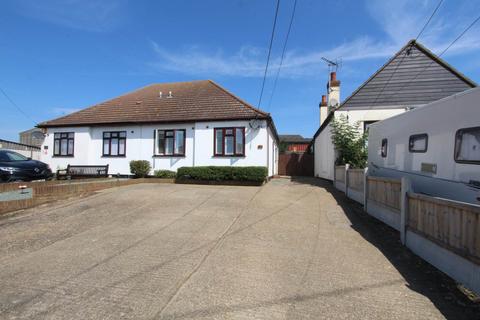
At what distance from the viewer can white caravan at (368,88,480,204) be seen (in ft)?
17.0

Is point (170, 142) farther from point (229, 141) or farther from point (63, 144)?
point (63, 144)

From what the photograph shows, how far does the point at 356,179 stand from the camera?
1058 cm

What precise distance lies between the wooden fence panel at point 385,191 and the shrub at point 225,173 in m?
6.39

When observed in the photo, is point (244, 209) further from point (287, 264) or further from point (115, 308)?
point (115, 308)

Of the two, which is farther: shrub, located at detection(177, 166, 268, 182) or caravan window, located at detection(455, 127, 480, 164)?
shrub, located at detection(177, 166, 268, 182)

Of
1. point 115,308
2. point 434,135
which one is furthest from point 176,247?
point 434,135

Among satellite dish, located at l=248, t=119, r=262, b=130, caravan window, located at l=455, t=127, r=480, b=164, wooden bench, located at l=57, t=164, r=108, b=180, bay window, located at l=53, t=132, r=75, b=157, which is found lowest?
wooden bench, located at l=57, t=164, r=108, b=180

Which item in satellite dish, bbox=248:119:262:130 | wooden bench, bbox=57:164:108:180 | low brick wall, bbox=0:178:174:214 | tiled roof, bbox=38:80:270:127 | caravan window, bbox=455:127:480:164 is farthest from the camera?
wooden bench, bbox=57:164:108:180

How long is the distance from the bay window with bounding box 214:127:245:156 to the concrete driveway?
8161mm

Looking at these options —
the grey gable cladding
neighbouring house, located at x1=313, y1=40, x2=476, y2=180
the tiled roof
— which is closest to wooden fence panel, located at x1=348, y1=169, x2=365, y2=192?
neighbouring house, located at x1=313, y1=40, x2=476, y2=180

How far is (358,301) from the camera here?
11.9 feet

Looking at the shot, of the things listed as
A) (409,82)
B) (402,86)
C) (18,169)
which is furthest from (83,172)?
(409,82)

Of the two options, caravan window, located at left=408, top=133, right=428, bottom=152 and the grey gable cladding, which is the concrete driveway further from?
the grey gable cladding

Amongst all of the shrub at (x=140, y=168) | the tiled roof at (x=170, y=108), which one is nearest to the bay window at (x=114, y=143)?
the tiled roof at (x=170, y=108)
